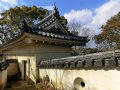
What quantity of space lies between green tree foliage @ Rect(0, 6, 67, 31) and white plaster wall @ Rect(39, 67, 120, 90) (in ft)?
76.6

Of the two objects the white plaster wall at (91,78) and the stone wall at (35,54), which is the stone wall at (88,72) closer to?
the white plaster wall at (91,78)

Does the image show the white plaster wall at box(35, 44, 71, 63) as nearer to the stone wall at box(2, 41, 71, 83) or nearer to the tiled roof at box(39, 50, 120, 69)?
the stone wall at box(2, 41, 71, 83)

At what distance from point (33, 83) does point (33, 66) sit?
1.25m

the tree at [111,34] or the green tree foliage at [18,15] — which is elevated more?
the green tree foliage at [18,15]

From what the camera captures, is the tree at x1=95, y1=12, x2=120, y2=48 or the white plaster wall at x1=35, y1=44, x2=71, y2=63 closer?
the white plaster wall at x1=35, y1=44, x2=71, y2=63

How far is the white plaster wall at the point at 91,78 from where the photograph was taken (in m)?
5.32

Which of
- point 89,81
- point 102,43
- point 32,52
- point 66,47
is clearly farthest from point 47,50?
point 102,43

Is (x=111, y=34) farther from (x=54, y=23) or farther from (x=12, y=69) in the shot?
(x=12, y=69)

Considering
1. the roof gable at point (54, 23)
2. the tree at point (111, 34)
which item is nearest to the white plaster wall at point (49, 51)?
the roof gable at point (54, 23)

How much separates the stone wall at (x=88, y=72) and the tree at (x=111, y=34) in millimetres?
15584

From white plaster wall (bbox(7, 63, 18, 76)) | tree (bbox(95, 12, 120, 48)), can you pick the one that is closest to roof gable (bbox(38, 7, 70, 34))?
white plaster wall (bbox(7, 63, 18, 76))

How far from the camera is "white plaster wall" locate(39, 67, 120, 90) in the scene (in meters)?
5.32

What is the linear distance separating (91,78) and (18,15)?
1083 inches

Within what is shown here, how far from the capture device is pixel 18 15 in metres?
31.2
